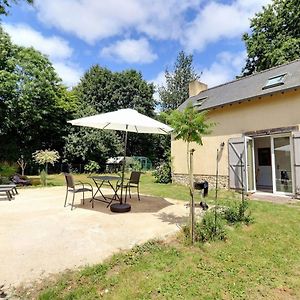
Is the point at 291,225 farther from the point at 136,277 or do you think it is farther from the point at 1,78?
the point at 1,78

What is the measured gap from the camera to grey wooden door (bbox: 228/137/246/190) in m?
10.1

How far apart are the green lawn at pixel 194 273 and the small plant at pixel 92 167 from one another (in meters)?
18.9

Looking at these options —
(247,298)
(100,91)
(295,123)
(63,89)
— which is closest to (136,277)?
(247,298)

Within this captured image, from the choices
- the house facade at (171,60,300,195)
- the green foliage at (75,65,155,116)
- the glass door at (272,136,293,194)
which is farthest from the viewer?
the green foliage at (75,65,155,116)

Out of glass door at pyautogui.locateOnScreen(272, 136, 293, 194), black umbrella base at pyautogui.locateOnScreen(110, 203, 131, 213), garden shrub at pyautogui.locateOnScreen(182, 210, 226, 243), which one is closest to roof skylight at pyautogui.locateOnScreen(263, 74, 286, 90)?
glass door at pyautogui.locateOnScreen(272, 136, 293, 194)

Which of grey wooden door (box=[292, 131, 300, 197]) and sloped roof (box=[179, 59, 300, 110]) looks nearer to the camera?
grey wooden door (box=[292, 131, 300, 197])

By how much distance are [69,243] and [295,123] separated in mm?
8298

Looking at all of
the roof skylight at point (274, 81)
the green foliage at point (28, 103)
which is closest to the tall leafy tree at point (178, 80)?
the green foliage at point (28, 103)

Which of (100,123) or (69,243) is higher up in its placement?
(100,123)

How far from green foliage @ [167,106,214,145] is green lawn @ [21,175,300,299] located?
1961 mm

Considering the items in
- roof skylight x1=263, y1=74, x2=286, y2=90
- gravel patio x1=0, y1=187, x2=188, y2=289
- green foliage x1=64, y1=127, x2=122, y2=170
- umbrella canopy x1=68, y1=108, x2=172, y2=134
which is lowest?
gravel patio x1=0, y1=187, x2=188, y2=289

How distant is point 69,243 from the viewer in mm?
4285

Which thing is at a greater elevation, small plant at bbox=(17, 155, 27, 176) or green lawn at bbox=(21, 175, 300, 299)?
small plant at bbox=(17, 155, 27, 176)

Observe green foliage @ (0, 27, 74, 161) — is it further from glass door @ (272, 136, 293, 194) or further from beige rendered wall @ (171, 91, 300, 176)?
glass door @ (272, 136, 293, 194)
